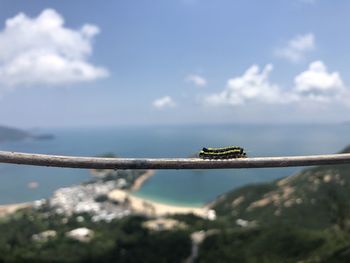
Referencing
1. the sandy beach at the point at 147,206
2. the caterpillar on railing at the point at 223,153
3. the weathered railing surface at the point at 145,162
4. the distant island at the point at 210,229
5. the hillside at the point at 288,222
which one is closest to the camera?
the weathered railing surface at the point at 145,162

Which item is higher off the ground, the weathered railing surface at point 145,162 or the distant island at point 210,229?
the weathered railing surface at point 145,162

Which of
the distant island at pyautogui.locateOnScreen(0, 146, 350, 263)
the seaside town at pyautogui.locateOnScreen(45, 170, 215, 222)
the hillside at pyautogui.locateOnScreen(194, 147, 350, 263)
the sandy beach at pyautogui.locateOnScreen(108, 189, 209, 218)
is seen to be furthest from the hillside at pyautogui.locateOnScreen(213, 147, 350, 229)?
the sandy beach at pyautogui.locateOnScreen(108, 189, 209, 218)

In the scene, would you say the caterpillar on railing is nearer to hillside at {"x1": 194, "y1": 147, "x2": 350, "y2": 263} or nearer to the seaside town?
hillside at {"x1": 194, "y1": 147, "x2": 350, "y2": 263}

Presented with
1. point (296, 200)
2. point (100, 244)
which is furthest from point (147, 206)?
point (296, 200)

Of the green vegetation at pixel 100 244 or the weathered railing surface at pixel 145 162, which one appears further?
the green vegetation at pixel 100 244

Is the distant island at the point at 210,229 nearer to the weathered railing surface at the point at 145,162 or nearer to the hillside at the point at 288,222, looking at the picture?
the hillside at the point at 288,222

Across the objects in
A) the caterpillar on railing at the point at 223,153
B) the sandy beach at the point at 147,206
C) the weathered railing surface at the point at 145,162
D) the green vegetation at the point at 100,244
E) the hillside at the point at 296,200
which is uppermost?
the caterpillar on railing at the point at 223,153

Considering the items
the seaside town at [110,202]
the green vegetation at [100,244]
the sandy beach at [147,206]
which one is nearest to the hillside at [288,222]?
the green vegetation at [100,244]

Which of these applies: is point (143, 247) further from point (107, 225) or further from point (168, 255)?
point (107, 225)
